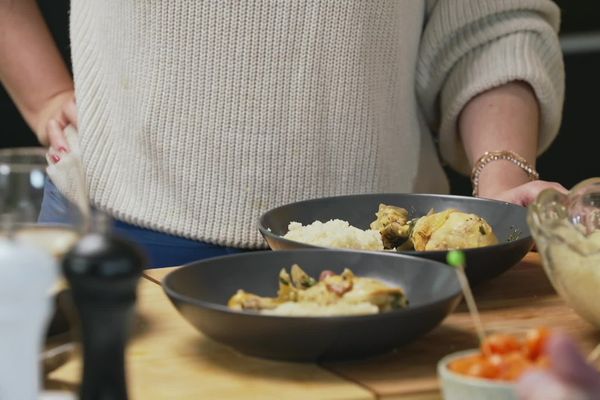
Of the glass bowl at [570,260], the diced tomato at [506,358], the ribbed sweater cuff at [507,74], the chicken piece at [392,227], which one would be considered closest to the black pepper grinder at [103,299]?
the diced tomato at [506,358]

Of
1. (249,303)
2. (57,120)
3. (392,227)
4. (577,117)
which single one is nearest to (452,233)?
(392,227)

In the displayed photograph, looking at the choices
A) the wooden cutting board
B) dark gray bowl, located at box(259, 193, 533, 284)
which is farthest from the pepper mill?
dark gray bowl, located at box(259, 193, 533, 284)

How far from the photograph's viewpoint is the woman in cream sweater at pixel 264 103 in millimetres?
1579

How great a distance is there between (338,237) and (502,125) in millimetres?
588

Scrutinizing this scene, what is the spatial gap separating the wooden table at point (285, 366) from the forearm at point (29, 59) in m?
0.83

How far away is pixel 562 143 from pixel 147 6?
2255 millimetres

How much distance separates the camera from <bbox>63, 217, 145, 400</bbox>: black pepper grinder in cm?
71

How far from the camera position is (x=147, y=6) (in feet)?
5.15

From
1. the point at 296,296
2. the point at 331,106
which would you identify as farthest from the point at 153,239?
the point at 296,296

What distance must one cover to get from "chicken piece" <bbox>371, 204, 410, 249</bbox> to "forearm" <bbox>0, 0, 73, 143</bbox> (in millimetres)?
784

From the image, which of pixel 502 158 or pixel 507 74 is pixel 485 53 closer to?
pixel 507 74

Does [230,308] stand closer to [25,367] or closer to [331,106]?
[25,367]

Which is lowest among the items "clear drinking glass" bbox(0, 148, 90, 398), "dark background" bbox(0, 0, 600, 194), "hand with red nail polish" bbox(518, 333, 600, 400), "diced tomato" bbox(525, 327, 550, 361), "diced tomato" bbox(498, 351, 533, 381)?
"dark background" bbox(0, 0, 600, 194)

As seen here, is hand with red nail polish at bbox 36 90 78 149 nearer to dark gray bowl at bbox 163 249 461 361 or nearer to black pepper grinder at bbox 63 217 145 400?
dark gray bowl at bbox 163 249 461 361
